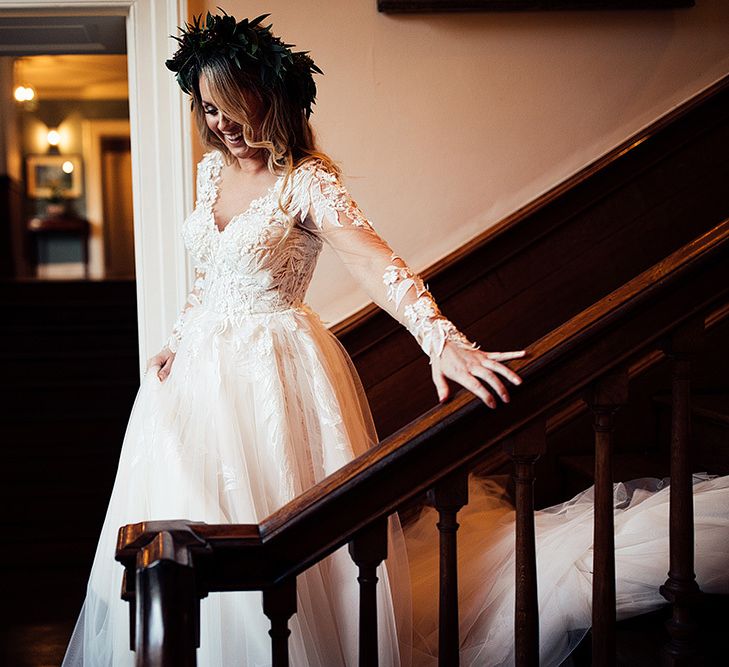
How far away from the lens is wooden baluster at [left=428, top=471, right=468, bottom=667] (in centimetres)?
128

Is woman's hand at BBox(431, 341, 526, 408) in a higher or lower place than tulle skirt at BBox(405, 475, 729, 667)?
higher

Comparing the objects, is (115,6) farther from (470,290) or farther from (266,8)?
(470,290)

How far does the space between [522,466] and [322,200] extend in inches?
33.7

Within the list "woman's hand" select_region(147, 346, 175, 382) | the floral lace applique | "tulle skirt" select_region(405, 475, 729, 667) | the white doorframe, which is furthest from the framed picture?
the floral lace applique

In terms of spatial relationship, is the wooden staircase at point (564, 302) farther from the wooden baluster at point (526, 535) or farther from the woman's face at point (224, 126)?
the woman's face at point (224, 126)

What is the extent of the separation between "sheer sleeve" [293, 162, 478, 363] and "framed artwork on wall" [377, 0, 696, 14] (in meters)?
1.24

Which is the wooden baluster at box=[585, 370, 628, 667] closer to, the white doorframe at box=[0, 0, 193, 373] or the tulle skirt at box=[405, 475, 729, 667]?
the tulle skirt at box=[405, 475, 729, 667]

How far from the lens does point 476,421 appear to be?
1.26m

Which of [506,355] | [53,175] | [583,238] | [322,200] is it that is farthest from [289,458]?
[53,175]

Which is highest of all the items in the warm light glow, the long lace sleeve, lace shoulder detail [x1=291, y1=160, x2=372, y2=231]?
the warm light glow

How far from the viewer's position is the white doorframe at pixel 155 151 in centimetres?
285

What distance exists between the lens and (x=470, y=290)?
2973 millimetres

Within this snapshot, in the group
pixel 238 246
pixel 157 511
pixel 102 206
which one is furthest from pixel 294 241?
pixel 102 206

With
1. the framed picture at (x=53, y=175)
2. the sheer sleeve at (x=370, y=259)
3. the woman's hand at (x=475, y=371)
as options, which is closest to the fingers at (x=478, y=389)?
the woman's hand at (x=475, y=371)
